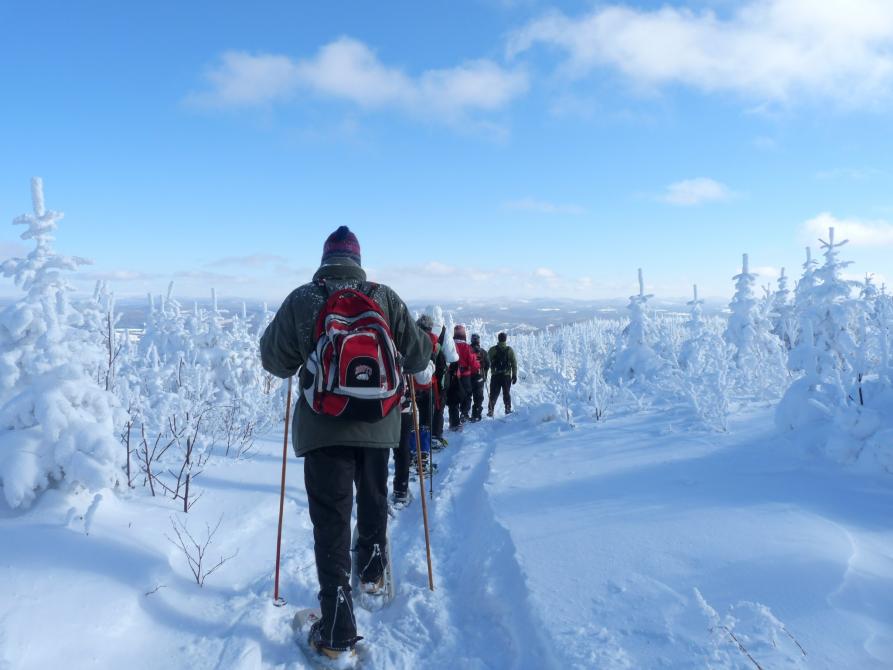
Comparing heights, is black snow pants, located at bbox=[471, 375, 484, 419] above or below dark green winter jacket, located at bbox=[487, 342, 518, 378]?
below

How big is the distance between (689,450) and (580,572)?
3.30m

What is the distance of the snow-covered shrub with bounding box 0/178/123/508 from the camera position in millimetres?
3711

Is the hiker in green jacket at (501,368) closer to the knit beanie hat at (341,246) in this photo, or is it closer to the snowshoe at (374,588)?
the snowshoe at (374,588)

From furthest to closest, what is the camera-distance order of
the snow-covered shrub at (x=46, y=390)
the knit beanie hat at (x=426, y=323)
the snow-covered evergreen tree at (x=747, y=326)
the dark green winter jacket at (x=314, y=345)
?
the snow-covered evergreen tree at (x=747, y=326), the knit beanie hat at (x=426, y=323), the snow-covered shrub at (x=46, y=390), the dark green winter jacket at (x=314, y=345)

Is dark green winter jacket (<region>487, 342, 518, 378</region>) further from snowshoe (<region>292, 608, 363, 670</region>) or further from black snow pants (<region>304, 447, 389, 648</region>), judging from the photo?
snowshoe (<region>292, 608, 363, 670</region>)

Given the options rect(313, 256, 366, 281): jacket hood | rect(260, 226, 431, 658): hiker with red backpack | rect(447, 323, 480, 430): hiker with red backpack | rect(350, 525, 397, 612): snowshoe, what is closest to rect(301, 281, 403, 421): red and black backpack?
rect(260, 226, 431, 658): hiker with red backpack

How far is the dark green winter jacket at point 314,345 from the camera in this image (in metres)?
2.68

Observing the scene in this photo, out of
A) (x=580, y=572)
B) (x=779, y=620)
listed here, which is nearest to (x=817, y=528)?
(x=779, y=620)

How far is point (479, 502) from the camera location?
4996 millimetres

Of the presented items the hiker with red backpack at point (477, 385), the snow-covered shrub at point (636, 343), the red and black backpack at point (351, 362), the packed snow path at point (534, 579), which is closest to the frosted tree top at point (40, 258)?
the packed snow path at point (534, 579)

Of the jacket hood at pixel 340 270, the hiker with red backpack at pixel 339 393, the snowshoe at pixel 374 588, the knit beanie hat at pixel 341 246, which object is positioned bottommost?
the snowshoe at pixel 374 588

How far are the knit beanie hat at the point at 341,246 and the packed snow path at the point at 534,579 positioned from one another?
7.54 ft

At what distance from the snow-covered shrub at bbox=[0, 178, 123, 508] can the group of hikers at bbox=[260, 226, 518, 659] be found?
7.25 ft

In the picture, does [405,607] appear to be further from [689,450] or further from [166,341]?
[166,341]
